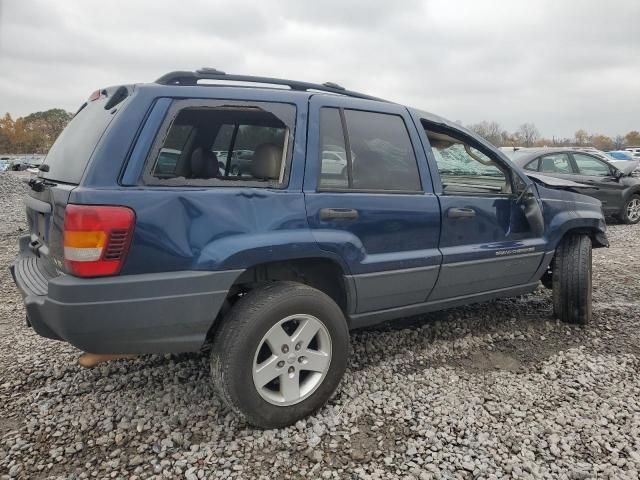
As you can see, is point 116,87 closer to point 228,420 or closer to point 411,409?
point 228,420

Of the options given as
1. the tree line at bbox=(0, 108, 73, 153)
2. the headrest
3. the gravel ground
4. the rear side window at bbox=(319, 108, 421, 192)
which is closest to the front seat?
the headrest

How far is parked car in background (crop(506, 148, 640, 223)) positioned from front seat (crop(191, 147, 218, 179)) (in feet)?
23.6

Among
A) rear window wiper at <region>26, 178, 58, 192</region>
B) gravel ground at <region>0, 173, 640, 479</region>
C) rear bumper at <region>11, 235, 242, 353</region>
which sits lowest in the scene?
gravel ground at <region>0, 173, 640, 479</region>

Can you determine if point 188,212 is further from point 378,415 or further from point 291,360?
point 378,415

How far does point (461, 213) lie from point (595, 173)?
756 centimetres

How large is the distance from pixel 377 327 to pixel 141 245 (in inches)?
88.5

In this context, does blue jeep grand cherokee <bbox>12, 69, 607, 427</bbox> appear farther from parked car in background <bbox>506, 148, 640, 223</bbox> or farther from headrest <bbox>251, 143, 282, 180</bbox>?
parked car in background <bbox>506, 148, 640, 223</bbox>

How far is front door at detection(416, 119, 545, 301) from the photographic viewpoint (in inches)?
121

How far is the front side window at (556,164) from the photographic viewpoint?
856cm

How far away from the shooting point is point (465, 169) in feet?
10.9

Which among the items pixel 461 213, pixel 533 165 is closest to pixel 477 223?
pixel 461 213

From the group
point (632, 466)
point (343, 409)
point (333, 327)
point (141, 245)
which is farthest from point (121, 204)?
point (632, 466)

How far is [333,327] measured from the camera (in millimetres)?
2510

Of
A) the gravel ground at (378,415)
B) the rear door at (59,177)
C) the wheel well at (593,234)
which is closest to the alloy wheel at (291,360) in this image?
the gravel ground at (378,415)
